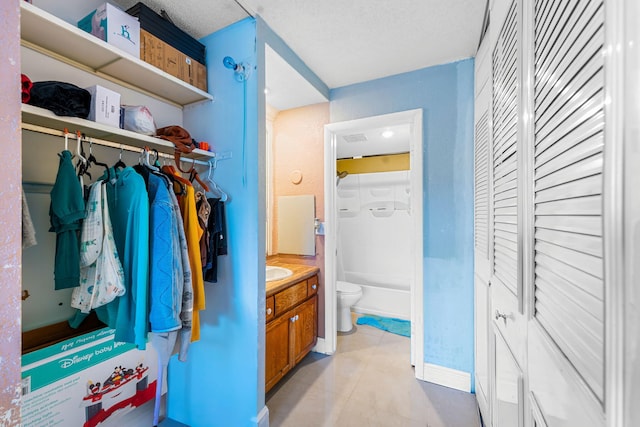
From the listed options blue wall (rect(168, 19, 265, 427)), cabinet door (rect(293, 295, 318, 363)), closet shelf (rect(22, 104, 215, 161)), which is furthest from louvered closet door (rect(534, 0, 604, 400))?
cabinet door (rect(293, 295, 318, 363))

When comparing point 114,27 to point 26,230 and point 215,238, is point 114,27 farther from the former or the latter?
point 215,238

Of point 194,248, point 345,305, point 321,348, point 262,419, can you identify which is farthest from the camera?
point 345,305

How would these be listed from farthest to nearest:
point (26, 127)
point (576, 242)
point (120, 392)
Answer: point (120, 392) < point (26, 127) < point (576, 242)

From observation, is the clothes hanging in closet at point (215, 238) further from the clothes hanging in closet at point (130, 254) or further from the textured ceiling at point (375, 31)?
the textured ceiling at point (375, 31)

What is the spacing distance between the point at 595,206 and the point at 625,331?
20 cm

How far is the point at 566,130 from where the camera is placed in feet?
1.77

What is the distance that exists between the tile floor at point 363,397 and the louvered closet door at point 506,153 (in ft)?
3.87

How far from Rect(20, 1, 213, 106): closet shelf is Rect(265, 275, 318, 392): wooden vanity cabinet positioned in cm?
142

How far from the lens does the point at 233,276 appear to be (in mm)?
1544

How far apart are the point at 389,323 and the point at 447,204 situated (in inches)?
71.1

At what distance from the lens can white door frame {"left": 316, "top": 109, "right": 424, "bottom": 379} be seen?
80.5 inches

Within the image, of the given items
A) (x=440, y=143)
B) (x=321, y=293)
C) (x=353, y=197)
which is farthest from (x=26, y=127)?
(x=353, y=197)

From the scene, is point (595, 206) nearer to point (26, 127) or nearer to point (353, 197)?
point (26, 127)

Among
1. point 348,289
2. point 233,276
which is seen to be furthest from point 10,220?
point 348,289
